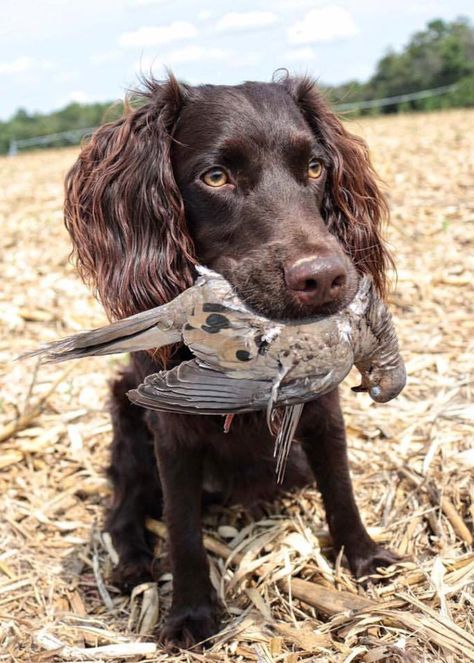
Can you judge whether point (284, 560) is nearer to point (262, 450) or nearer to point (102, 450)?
point (262, 450)

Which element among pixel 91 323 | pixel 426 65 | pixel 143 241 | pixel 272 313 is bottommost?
pixel 91 323

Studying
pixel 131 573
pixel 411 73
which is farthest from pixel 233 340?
pixel 411 73

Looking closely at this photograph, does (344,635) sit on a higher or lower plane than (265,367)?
lower

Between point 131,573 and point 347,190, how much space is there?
165cm

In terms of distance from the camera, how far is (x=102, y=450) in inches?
146

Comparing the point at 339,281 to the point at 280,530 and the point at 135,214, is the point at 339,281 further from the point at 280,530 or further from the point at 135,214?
the point at 280,530

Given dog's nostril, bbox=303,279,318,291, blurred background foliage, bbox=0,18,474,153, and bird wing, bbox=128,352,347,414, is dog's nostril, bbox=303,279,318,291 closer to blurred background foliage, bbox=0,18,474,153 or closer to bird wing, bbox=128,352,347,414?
bird wing, bbox=128,352,347,414

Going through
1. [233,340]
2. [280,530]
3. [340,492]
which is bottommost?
[280,530]

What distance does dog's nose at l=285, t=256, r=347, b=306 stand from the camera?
1.87m

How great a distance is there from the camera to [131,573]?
115 inches

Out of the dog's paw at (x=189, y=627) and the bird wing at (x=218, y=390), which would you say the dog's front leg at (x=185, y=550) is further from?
the bird wing at (x=218, y=390)

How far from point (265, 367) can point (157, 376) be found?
0.28 meters

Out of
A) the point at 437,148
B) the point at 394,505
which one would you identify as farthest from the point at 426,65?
the point at 394,505

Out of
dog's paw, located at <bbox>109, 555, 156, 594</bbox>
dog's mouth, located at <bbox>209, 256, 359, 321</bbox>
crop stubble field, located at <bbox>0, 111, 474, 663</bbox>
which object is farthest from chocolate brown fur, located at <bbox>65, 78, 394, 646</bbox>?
dog's paw, located at <bbox>109, 555, 156, 594</bbox>
